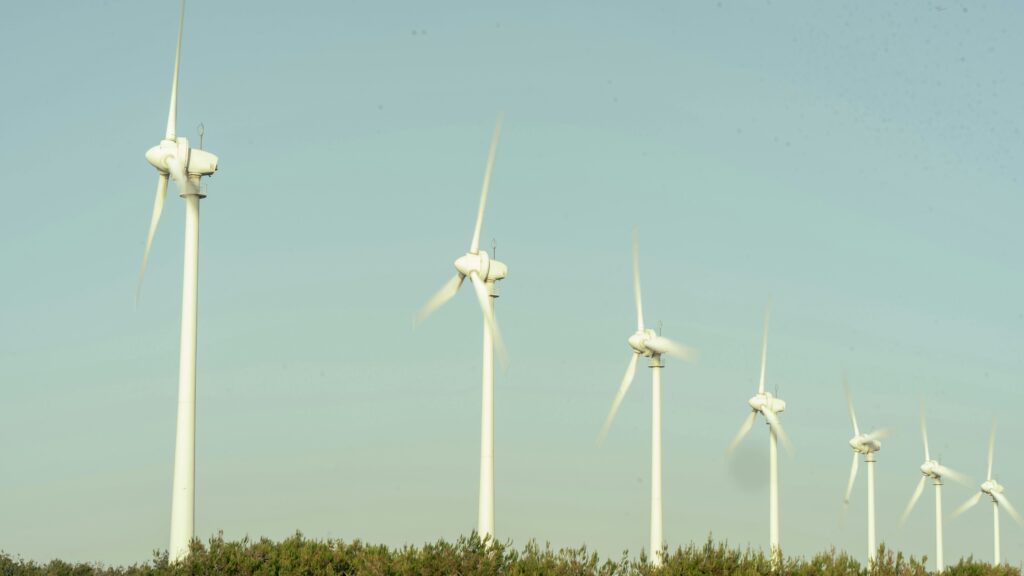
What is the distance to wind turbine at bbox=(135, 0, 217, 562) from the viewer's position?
5688 cm

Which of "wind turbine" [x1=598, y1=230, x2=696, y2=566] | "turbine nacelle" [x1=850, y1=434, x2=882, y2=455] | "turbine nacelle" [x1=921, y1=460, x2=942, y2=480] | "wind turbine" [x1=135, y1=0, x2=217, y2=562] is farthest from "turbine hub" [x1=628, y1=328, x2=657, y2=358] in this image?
"turbine nacelle" [x1=921, y1=460, x2=942, y2=480]

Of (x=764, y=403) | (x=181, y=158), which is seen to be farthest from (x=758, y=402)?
(x=181, y=158)

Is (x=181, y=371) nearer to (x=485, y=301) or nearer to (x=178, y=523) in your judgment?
(x=178, y=523)

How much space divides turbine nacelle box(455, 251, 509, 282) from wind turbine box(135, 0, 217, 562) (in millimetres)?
17993

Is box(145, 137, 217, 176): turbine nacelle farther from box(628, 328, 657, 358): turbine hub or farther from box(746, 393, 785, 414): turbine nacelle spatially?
box(746, 393, 785, 414): turbine nacelle

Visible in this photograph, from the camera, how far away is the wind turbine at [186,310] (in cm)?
5688

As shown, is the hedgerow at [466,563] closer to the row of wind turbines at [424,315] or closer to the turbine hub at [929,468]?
the row of wind turbines at [424,315]

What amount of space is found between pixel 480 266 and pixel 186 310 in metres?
22.8

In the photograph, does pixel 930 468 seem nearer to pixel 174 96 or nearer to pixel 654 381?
pixel 654 381

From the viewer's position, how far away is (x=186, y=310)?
59.4 metres

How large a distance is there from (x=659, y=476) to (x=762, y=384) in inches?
1345

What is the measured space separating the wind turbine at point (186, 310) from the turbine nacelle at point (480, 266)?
1799 centimetres

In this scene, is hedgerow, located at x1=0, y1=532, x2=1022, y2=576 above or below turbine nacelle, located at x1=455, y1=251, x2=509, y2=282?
below

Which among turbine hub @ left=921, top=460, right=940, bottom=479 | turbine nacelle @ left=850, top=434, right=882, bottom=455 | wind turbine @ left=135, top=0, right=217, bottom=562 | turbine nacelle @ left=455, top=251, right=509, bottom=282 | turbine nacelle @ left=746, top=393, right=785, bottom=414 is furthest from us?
turbine hub @ left=921, top=460, right=940, bottom=479
